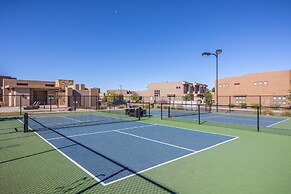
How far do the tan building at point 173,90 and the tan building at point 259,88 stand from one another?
18.9 metres

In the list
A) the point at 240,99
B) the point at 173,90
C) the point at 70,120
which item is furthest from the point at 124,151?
the point at 173,90

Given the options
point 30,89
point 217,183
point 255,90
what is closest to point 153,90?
point 255,90

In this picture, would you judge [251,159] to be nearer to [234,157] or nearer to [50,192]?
[234,157]

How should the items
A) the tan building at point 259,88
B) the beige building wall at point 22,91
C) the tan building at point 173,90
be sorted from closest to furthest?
the tan building at point 259,88 → the beige building wall at point 22,91 → the tan building at point 173,90

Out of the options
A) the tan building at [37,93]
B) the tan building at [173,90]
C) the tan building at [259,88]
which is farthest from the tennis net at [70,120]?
the tan building at [173,90]

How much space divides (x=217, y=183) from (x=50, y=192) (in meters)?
4.03

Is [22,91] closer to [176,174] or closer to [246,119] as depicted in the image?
[246,119]

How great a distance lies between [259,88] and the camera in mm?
44812

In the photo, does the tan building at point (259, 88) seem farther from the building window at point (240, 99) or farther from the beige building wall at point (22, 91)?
the beige building wall at point (22, 91)

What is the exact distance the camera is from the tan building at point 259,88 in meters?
40.6

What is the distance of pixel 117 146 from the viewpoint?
26.9 feet

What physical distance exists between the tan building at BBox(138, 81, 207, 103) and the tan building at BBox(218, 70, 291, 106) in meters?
18.9

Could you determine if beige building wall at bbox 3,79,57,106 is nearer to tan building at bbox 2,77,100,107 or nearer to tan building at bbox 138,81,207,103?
tan building at bbox 2,77,100,107

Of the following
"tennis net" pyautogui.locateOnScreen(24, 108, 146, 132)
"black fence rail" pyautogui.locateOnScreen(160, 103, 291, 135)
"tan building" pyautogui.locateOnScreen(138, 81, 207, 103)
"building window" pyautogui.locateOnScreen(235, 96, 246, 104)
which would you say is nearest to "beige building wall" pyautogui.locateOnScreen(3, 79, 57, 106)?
"tennis net" pyautogui.locateOnScreen(24, 108, 146, 132)
